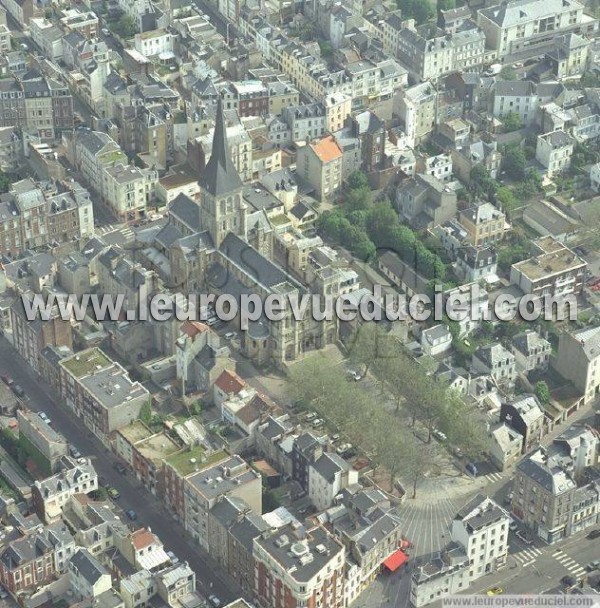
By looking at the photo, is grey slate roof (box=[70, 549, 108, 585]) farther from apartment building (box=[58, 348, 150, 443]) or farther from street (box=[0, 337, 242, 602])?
apartment building (box=[58, 348, 150, 443])

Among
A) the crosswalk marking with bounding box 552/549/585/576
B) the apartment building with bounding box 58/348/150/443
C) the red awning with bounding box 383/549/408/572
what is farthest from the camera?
the apartment building with bounding box 58/348/150/443

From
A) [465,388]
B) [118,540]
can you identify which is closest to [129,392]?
[118,540]

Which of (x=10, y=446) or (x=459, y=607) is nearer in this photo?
(x=459, y=607)

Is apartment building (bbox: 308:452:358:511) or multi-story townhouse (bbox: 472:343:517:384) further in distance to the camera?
multi-story townhouse (bbox: 472:343:517:384)

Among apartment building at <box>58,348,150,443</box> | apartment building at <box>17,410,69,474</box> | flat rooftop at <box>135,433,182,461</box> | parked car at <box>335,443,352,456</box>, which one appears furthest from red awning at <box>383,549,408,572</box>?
apartment building at <box>17,410,69,474</box>

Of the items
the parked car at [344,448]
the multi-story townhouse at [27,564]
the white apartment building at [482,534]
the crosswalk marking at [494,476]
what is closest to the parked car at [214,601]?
the multi-story townhouse at [27,564]

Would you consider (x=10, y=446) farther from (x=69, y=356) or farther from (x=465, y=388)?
(x=465, y=388)
